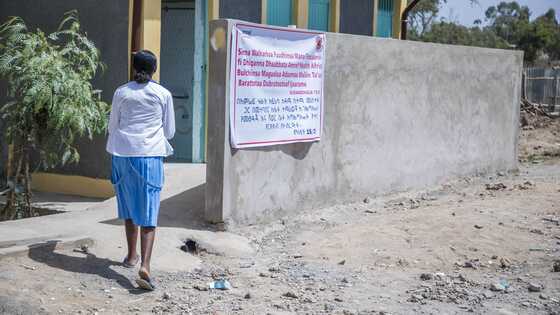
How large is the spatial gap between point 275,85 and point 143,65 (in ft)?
8.01

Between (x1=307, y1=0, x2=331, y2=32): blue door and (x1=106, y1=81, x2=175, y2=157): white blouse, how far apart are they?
6.55 metres

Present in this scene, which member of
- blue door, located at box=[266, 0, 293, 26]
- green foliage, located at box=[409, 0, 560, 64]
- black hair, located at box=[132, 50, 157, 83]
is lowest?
black hair, located at box=[132, 50, 157, 83]

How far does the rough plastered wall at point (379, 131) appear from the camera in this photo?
7438 mm

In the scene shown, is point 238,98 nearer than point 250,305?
No

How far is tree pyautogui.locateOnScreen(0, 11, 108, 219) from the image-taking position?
739 centimetres

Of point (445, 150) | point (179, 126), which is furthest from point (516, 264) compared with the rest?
point (179, 126)

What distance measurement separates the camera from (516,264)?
6.89 metres

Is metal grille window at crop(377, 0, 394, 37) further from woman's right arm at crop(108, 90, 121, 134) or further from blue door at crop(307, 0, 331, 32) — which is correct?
woman's right arm at crop(108, 90, 121, 134)

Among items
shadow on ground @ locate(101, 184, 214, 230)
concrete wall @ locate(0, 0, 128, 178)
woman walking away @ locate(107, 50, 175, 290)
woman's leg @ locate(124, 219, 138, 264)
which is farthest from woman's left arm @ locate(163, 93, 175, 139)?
concrete wall @ locate(0, 0, 128, 178)

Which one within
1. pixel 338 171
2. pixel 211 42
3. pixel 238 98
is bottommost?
pixel 338 171

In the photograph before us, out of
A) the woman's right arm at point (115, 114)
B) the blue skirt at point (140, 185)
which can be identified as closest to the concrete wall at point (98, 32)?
the woman's right arm at point (115, 114)

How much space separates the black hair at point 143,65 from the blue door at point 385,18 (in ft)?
28.5

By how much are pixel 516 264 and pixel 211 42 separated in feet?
11.5

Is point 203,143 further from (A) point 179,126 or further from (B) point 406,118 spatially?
(B) point 406,118
